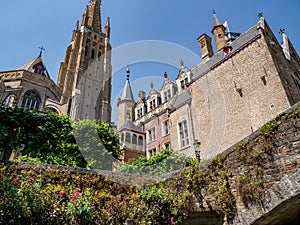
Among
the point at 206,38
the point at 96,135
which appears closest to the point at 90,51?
the point at 206,38

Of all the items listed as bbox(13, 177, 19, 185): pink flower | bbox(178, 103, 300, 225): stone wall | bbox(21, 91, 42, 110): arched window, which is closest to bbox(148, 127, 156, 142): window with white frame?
bbox(178, 103, 300, 225): stone wall

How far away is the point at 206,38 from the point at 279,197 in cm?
1876

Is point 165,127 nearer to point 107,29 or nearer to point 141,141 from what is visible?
point 141,141

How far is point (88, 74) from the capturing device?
39.3 meters

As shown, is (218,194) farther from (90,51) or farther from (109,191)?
(90,51)

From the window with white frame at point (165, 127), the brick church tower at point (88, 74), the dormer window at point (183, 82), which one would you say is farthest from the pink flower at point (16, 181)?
the brick church tower at point (88, 74)

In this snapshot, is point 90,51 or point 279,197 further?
point 90,51

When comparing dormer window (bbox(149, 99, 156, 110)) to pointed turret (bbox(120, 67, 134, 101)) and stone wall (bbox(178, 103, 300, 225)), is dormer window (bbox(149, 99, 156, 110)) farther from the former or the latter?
stone wall (bbox(178, 103, 300, 225))

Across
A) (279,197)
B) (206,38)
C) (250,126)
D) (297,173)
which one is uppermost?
(206,38)

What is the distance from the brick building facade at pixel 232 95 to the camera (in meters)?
11.9

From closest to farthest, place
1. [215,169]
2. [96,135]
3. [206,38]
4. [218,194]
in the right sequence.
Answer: [218,194], [215,169], [96,135], [206,38]

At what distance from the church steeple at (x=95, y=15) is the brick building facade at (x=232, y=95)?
37.0 meters

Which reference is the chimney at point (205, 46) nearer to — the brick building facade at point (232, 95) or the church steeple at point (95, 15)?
the brick building facade at point (232, 95)

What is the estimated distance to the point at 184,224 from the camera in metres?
5.74
